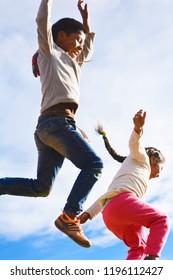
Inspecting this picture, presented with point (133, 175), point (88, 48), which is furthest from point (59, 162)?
point (88, 48)

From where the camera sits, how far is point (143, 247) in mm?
5715

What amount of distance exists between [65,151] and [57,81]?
29.9 inches

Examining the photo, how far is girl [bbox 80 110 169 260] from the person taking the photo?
5375 mm

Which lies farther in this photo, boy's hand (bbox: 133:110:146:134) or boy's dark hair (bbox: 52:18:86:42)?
boy's dark hair (bbox: 52:18:86:42)

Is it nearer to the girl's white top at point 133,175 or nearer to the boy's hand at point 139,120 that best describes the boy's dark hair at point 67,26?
the boy's hand at point 139,120

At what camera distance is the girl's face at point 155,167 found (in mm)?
6199

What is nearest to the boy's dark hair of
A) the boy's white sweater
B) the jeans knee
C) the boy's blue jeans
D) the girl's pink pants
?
the boy's white sweater

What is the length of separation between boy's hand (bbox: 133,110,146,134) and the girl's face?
81 cm

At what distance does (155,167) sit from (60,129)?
4.75ft

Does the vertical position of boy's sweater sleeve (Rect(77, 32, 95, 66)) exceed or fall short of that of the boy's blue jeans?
it exceeds it

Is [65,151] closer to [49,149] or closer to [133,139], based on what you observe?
[49,149]

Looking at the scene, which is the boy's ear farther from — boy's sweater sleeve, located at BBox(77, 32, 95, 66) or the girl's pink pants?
the girl's pink pants

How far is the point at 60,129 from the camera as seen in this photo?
5379mm
